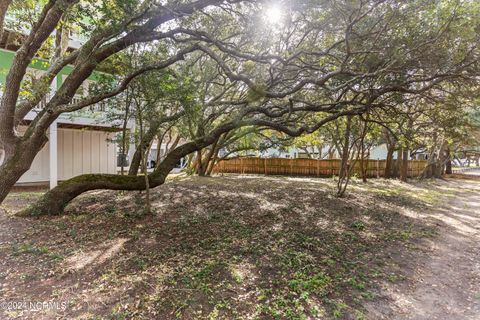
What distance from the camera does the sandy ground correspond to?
336 cm

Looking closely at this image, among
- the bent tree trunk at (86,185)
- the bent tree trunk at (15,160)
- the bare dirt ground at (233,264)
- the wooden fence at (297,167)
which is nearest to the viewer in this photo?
the bare dirt ground at (233,264)

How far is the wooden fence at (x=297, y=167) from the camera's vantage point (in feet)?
63.3

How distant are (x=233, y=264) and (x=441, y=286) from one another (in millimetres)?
2985

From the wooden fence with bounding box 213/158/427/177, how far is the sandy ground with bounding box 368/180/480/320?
12460 mm

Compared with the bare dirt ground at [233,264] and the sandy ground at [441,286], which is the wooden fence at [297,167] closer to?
the bare dirt ground at [233,264]

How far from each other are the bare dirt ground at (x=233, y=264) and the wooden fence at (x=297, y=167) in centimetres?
1162

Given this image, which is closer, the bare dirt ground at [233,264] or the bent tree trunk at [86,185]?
the bare dirt ground at [233,264]

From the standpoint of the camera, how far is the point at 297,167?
66.9 feet

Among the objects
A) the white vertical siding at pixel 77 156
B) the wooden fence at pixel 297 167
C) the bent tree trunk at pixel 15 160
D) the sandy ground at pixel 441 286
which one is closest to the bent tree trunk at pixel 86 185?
the bent tree trunk at pixel 15 160

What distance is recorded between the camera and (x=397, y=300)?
11.8ft

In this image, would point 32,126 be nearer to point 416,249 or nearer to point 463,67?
point 416,249

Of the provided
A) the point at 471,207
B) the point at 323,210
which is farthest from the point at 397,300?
the point at 471,207

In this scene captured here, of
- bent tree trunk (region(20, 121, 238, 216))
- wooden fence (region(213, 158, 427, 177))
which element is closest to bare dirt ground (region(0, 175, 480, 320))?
bent tree trunk (region(20, 121, 238, 216))

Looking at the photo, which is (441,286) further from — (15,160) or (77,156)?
(77,156)
